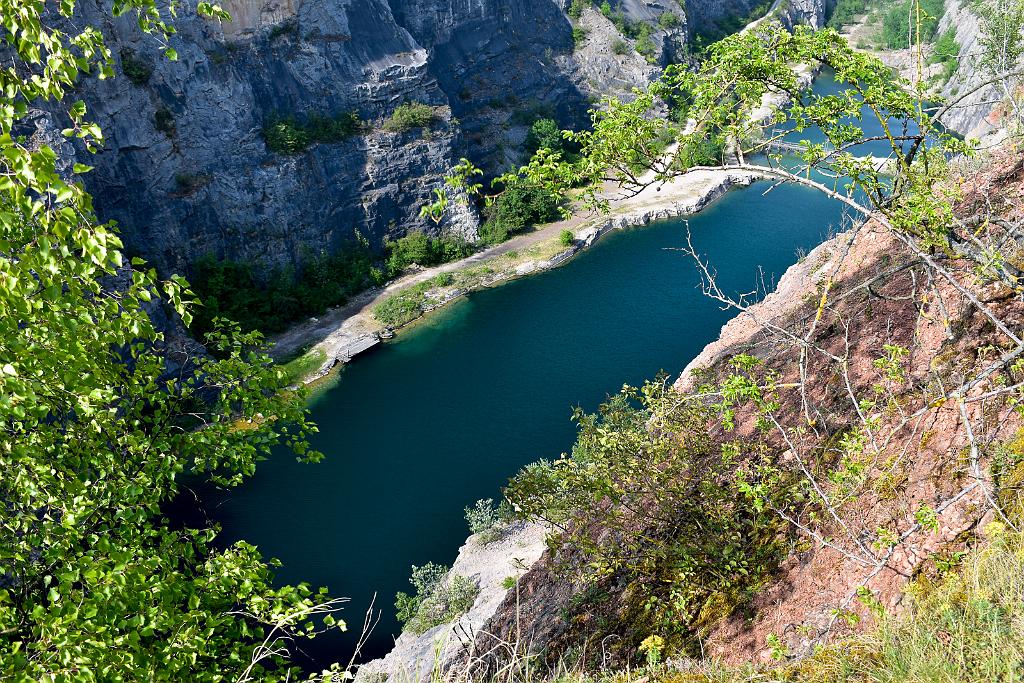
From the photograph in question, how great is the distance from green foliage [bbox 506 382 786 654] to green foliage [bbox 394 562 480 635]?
17.8ft

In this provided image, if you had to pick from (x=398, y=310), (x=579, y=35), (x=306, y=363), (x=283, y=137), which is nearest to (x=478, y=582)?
(x=306, y=363)

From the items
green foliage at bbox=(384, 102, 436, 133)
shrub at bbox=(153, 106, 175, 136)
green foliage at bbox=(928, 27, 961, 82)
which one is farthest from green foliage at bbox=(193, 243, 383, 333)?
green foliage at bbox=(928, 27, 961, 82)

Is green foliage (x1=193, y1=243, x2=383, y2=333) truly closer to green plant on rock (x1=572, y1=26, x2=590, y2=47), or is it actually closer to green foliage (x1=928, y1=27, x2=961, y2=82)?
green plant on rock (x1=572, y1=26, x2=590, y2=47)

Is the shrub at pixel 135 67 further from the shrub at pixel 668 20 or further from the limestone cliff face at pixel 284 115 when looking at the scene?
the shrub at pixel 668 20

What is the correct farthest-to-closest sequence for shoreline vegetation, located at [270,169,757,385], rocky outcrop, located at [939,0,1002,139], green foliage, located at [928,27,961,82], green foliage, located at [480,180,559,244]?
1. green foliage, located at [928,27,961,82]
2. green foliage, located at [480,180,559,244]
3. rocky outcrop, located at [939,0,1002,139]
4. shoreline vegetation, located at [270,169,757,385]

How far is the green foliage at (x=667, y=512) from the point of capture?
8289mm

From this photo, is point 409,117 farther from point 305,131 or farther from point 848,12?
point 848,12

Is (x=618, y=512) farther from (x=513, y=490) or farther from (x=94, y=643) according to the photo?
(x=94, y=643)

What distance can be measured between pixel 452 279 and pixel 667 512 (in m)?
26.1

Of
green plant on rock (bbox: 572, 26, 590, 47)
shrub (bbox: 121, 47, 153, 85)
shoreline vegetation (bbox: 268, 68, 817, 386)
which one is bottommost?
shoreline vegetation (bbox: 268, 68, 817, 386)

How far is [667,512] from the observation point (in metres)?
9.52

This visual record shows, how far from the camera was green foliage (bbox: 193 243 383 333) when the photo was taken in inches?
1208

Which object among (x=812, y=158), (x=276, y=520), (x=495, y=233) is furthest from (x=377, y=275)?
(x=812, y=158)

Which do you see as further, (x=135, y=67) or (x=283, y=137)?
(x=283, y=137)
